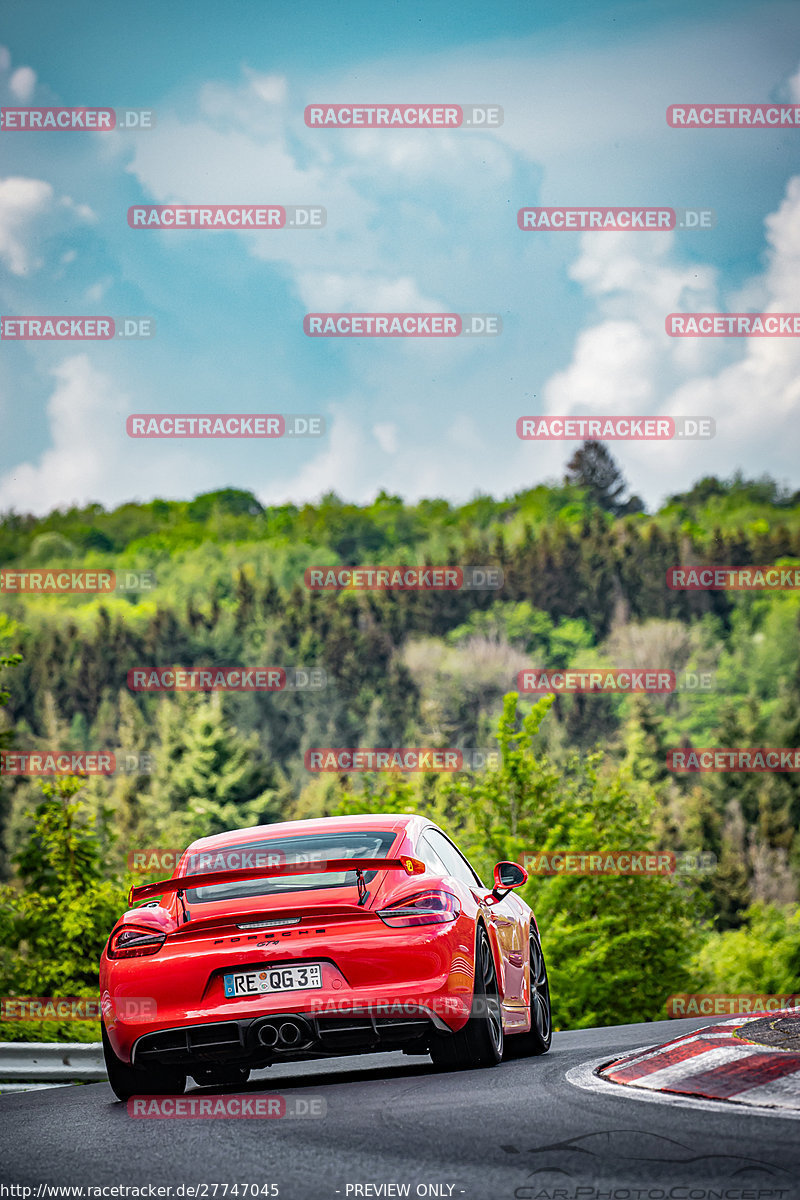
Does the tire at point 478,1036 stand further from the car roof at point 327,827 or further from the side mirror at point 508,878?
the side mirror at point 508,878

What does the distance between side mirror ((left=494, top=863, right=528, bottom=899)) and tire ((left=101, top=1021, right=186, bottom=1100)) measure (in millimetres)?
2089

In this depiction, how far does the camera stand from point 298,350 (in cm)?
18000

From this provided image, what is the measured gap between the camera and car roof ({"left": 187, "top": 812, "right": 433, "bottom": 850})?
787 cm

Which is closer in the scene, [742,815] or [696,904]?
[696,904]

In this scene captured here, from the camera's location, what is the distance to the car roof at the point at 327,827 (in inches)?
310

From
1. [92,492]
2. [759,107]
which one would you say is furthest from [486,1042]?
[92,492]

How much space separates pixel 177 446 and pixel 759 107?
14672 centimetres

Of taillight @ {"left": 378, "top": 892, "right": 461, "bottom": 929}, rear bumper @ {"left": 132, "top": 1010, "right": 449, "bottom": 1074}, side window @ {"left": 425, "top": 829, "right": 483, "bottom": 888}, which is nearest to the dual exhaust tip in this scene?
rear bumper @ {"left": 132, "top": 1010, "right": 449, "bottom": 1074}

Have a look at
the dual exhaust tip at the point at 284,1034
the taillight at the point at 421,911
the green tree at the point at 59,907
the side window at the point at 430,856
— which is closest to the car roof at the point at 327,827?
the side window at the point at 430,856

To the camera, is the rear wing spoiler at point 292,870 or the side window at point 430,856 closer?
the rear wing spoiler at point 292,870

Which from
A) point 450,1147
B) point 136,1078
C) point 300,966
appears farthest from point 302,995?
point 450,1147

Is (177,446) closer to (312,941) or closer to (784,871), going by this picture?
(784,871)

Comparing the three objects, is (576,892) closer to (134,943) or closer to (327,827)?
(327,827)

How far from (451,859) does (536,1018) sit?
1.45m
